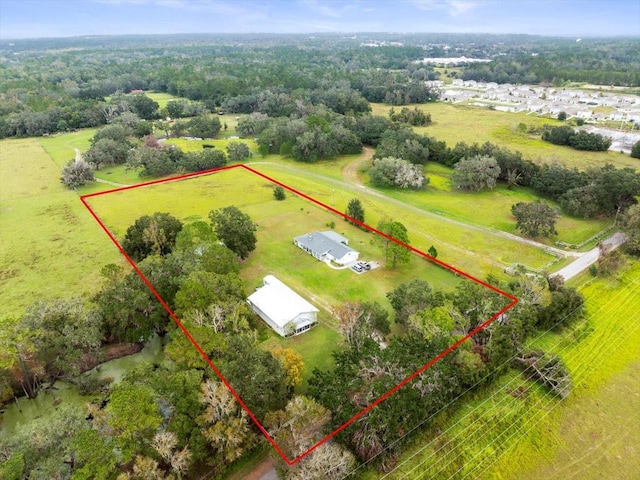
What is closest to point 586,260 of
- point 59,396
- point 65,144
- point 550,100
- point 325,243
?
point 325,243

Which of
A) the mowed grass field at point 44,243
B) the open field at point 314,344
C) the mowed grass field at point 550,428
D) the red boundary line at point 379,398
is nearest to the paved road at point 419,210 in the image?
the red boundary line at point 379,398

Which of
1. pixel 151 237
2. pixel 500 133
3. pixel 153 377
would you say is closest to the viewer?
pixel 153 377

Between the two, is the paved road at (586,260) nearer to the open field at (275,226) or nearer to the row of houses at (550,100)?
the open field at (275,226)

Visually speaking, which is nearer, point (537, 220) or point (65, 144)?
point (537, 220)

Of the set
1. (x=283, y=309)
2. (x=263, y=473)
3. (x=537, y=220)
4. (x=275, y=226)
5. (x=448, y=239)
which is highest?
(x=537, y=220)

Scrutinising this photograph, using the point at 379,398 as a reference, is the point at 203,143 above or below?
below

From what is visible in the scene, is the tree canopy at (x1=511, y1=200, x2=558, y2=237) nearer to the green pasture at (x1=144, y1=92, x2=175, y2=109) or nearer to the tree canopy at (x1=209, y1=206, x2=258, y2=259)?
the tree canopy at (x1=209, y1=206, x2=258, y2=259)

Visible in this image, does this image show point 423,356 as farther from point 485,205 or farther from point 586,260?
point 485,205

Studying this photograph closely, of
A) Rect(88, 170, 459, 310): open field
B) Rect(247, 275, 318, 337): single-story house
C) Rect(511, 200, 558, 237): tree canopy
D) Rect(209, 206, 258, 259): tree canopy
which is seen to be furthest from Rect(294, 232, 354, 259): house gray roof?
Rect(511, 200, 558, 237): tree canopy
